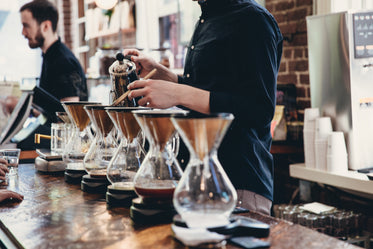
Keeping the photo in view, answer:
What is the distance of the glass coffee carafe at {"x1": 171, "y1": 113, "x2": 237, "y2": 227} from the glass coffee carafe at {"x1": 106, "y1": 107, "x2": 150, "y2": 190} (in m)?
0.36

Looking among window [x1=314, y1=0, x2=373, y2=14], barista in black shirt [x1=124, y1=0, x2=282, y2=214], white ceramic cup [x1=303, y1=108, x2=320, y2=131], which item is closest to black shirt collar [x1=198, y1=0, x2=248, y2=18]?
barista in black shirt [x1=124, y1=0, x2=282, y2=214]

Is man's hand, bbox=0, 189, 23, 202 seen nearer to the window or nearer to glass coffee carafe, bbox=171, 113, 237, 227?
glass coffee carafe, bbox=171, 113, 237, 227

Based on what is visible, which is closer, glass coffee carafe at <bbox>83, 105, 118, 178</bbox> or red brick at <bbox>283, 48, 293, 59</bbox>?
glass coffee carafe at <bbox>83, 105, 118, 178</bbox>

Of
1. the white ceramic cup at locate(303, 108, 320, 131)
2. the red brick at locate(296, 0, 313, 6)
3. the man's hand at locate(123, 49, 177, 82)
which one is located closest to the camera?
the man's hand at locate(123, 49, 177, 82)

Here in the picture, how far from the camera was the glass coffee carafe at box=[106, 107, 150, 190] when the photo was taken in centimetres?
134

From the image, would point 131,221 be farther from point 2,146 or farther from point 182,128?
point 2,146

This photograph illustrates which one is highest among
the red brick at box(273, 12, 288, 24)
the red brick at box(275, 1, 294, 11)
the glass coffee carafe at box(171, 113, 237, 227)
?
the red brick at box(275, 1, 294, 11)

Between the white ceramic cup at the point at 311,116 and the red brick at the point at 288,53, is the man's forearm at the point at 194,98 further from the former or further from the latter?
the red brick at the point at 288,53

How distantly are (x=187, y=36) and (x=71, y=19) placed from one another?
9.70 feet

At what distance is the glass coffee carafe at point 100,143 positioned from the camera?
1509 mm

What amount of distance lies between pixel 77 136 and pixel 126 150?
48 centimetres

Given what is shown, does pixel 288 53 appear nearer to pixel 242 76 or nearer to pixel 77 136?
pixel 242 76

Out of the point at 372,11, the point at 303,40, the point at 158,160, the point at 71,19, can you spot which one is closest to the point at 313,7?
the point at 303,40

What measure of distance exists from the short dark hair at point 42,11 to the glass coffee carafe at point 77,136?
242cm
